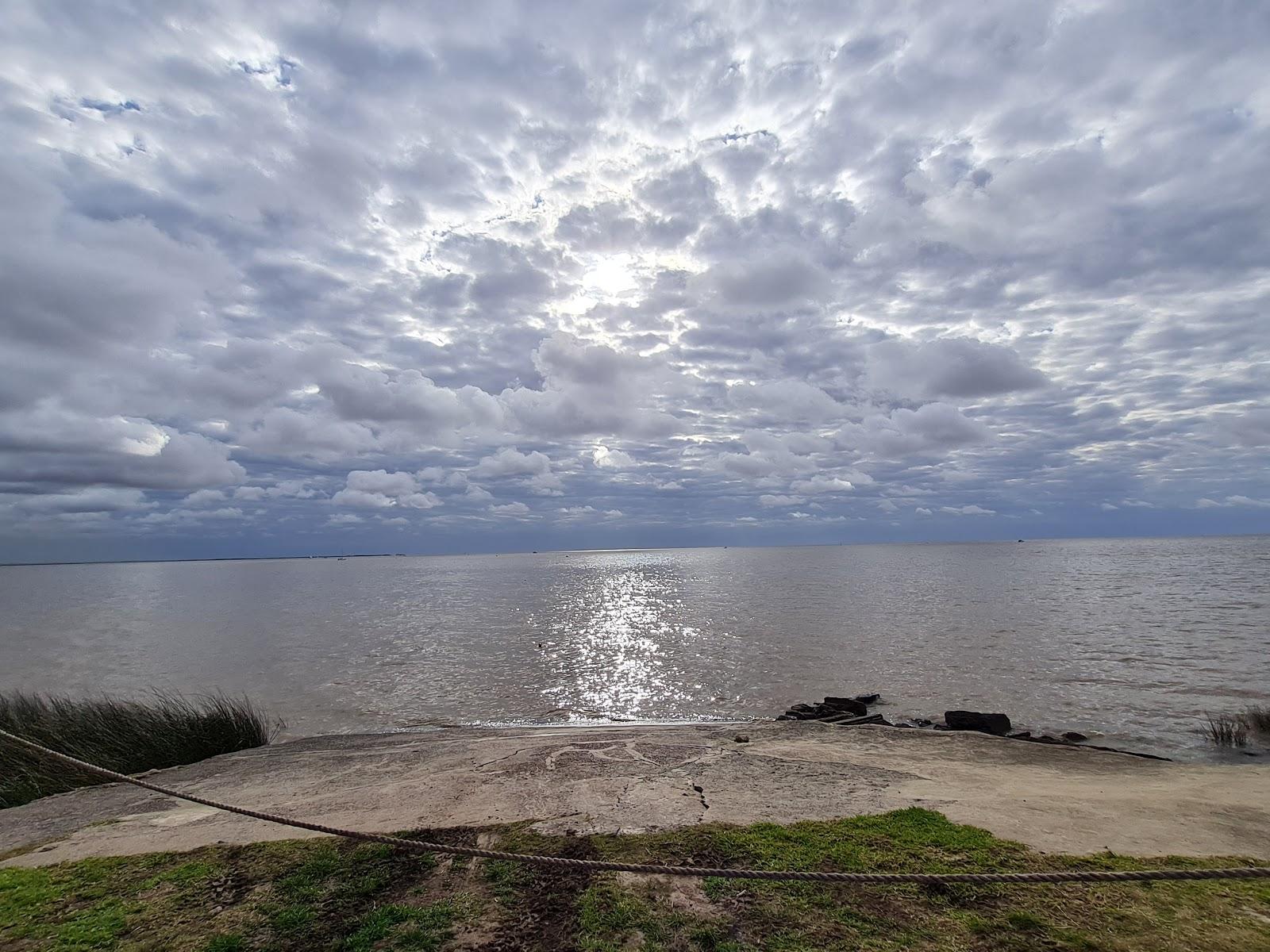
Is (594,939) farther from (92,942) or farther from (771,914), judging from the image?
(92,942)

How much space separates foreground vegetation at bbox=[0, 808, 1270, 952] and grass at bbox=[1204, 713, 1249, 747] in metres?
12.7

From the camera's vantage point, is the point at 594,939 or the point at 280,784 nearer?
the point at 594,939

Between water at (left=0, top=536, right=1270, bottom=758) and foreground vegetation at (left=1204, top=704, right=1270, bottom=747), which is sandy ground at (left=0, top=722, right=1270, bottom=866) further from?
water at (left=0, top=536, right=1270, bottom=758)

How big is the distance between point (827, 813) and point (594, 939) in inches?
181

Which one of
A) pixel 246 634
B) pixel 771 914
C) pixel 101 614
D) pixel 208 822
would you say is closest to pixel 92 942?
pixel 208 822

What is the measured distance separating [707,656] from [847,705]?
13.2 metres

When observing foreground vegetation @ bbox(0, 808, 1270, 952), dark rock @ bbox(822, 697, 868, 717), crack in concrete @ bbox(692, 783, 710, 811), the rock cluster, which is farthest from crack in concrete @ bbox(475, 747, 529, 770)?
dark rock @ bbox(822, 697, 868, 717)

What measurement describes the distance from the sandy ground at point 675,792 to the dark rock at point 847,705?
12.1 ft

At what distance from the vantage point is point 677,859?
7.47 m

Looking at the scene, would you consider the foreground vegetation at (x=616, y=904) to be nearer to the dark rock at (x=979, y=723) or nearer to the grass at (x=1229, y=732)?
the dark rock at (x=979, y=723)

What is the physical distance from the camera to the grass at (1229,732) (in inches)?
638

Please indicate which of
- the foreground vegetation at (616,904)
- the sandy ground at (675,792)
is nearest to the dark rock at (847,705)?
the sandy ground at (675,792)

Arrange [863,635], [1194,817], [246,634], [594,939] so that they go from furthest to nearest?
[246,634], [863,635], [1194,817], [594,939]

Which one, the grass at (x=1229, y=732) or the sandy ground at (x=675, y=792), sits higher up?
the sandy ground at (x=675, y=792)
